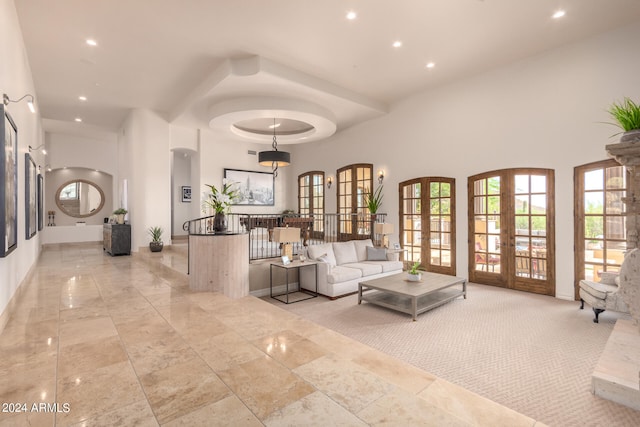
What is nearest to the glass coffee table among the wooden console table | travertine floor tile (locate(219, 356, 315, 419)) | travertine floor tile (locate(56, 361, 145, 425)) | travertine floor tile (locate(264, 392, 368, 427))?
the wooden console table

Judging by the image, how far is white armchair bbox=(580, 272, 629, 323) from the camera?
4141mm

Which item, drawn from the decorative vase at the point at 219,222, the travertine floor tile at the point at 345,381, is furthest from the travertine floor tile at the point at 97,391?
the decorative vase at the point at 219,222

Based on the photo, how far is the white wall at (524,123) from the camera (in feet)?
16.5

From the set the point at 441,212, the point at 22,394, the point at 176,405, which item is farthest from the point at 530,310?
the point at 22,394

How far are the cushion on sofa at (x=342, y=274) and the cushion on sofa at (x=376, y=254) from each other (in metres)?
0.92

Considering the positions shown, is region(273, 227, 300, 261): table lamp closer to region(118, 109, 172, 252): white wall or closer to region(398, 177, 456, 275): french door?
region(398, 177, 456, 275): french door

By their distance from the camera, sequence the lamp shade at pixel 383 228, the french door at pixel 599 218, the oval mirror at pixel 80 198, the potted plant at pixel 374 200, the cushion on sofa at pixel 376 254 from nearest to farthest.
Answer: the french door at pixel 599 218 < the cushion on sofa at pixel 376 254 < the lamp shade at pixel 383 228 < the potted plant at pixel 374 200 < the oval mirror at pixel 80 198

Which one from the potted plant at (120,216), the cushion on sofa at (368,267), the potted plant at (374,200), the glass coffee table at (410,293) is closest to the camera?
the glass coffee table at (410,293)

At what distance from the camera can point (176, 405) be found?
187cm

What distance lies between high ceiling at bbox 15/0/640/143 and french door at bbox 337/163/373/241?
1741mm

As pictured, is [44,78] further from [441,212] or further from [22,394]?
[441,212]

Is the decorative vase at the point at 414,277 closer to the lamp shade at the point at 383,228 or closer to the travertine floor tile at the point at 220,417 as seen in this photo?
the lamp shade at the point at 383,228

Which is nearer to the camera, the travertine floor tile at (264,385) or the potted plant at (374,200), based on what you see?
the travertine floor tile at (264,385)

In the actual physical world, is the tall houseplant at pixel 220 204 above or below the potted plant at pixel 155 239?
above
